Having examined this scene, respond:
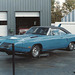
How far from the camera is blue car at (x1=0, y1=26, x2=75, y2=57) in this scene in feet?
23.4

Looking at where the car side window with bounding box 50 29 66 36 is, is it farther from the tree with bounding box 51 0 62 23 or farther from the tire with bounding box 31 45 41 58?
the tree with bounding box 51 0 62 23

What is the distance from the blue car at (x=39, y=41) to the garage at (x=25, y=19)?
895 cm

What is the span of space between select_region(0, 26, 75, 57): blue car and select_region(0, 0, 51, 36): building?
28.8 ft

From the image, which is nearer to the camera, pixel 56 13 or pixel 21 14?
pixel 21 14

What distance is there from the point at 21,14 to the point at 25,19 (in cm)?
66

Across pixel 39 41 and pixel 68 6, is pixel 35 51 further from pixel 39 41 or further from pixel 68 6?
pixel 68 6

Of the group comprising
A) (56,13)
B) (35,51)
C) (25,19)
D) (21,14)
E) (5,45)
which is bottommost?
(35,51)

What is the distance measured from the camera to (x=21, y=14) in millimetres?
17844

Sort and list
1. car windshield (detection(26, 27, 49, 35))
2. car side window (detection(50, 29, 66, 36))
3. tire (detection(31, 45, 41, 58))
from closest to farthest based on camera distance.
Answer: tire (detection(31, 45, 41, 58)), car windshield (detection(26, 27, 49, 35)), car side window (detection(50, 29, 66, 36))

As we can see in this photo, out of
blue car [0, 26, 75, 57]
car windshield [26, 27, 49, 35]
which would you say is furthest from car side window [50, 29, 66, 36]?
car windshield [26, 27, 49, 35]

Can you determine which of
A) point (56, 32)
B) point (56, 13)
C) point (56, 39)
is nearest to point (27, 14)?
point (56, 32)

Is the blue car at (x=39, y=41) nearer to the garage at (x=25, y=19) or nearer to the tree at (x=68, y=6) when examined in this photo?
the garage at (x=25, y=19)

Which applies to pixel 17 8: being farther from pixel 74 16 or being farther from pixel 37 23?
pixel 74 16

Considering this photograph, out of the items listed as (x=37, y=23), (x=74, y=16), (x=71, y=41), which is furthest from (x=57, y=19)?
(x=71, y=41)
